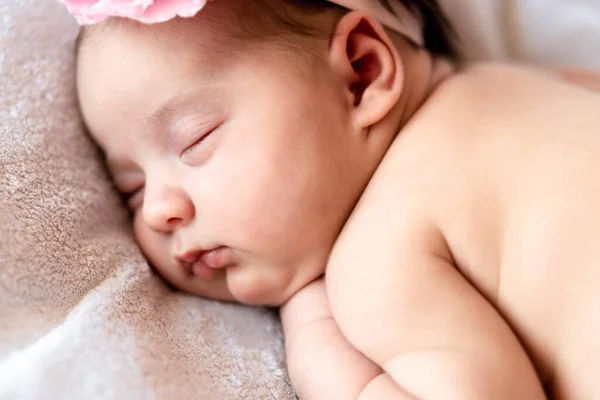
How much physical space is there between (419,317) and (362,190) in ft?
0.75

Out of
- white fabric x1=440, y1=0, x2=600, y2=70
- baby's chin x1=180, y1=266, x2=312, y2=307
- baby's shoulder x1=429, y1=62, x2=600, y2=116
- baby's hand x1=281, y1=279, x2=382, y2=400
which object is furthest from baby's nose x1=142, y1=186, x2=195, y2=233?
white fabric x1=440, y1=0, x2=600, y2=70

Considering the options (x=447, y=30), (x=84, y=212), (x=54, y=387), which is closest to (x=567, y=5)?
(x=447, y=30)

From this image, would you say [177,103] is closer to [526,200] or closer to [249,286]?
[249,286]

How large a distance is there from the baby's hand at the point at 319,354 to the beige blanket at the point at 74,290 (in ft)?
0.12

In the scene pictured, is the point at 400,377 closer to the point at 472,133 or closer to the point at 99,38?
the point at 472,133

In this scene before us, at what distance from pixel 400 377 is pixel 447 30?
0.78 metres

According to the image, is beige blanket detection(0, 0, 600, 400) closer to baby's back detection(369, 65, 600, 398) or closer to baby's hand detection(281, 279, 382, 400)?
baby's hand detection(281, 279, 382, 400)

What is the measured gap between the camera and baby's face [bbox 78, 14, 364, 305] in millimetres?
983

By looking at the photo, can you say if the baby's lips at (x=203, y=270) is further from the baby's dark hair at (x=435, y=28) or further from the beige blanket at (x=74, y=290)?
the baby's dark hair at (x=435, y=28)

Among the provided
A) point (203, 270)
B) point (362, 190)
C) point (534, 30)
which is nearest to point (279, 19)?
point (362, 190)

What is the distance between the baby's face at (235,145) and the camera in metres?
0.98

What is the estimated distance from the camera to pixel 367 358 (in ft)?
3.14

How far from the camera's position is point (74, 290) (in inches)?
38.6

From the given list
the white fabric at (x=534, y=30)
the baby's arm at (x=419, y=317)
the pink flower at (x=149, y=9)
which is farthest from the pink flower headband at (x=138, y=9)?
the white fabric at (x=534, y=30)
